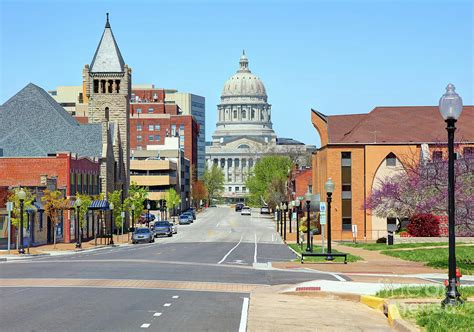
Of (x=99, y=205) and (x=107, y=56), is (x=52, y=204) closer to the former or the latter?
(x=99, y=205)

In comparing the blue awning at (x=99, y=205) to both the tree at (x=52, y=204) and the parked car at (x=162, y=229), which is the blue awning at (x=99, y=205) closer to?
the tree at (x=52, y=204)

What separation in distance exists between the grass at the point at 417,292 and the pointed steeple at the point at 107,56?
81.0 metres

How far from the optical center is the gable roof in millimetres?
79681

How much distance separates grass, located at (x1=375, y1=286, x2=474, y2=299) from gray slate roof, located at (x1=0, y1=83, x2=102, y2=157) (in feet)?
206

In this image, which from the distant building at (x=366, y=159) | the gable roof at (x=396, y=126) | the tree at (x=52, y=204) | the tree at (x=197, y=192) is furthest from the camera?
the tree at (x=197, y=192)

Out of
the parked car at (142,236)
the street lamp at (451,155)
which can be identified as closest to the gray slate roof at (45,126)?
the parked car at (142,236)

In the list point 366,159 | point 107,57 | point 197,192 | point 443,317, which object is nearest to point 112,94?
point 107,57

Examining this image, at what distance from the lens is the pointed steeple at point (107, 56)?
329 feet

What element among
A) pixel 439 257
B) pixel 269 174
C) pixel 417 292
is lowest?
pixel 439 257

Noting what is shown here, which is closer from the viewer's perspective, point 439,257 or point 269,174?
point 439,257

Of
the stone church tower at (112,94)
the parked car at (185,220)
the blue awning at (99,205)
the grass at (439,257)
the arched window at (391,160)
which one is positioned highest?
the stone church tower at (112,94)

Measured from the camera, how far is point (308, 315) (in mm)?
19156

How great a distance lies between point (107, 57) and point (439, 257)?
213ft

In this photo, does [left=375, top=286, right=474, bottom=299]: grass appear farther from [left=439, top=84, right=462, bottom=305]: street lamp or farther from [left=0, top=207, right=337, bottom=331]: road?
[left=0, top=207, right=337, bottom=331]: road
